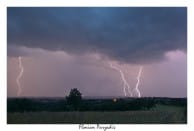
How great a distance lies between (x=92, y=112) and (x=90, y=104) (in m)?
0.07

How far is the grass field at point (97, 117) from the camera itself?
379 centimetres

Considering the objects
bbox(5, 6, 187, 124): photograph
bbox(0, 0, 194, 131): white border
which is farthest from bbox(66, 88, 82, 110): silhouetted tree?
bbox(0, 0, 194, 131): white border

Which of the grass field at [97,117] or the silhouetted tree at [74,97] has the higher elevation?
the silhouetted tree at [74,97]

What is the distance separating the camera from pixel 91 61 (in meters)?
3.78

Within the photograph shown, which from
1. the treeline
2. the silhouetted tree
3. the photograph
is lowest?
the treeline

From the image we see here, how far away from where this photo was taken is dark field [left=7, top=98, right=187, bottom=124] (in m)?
3.79

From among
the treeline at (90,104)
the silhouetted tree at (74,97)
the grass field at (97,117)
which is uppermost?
the silhouetted tree at (74,97)

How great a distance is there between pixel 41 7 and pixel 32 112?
88 cm

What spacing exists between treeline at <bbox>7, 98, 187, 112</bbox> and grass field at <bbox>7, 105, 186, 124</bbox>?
34 millimetres

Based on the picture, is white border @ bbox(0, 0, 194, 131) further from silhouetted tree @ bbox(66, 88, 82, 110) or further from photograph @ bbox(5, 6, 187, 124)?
silhouetted tree @ bbox(66, 88, 82, 110)
